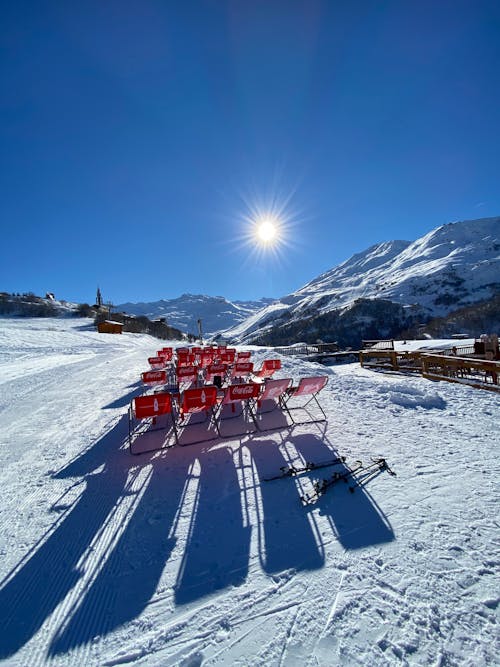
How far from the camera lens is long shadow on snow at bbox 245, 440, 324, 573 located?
2613 millimetres

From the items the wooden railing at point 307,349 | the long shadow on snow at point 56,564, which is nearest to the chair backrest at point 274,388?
the long shadow on snow at point 56,564

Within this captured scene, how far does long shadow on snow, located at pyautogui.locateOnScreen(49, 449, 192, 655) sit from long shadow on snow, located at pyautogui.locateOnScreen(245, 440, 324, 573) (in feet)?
3.34

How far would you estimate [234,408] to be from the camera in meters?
6.94

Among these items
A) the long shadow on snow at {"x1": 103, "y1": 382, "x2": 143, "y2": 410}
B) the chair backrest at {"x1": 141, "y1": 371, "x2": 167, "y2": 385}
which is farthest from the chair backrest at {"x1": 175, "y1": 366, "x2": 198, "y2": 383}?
the long shadow on snow at {"x1": 103, "y1": 382, "x2": 143, "y2": 410}

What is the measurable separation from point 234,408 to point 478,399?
5892 millimetres

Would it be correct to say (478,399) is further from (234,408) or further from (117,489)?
(117,489)

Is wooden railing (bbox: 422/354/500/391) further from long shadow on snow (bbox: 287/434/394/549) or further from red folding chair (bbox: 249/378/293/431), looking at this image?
long shadow on snow (bbox: 287/434/394/549)

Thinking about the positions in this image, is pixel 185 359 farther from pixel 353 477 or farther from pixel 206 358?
pixel 353 477

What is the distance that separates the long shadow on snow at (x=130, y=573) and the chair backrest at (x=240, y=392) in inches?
73.2

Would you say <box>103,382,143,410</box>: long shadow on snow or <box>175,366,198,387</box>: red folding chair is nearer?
<box>103,382,143,410</box>: long shadow on snow

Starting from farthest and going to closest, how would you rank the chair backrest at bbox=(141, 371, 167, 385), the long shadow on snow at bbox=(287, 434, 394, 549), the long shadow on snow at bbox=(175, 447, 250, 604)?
the chair backrest at bbox=(141, 371, 167, 385) < the long shadow on snow at bbox=(287, 434, 394, 549) < the long shadow on snow at bbox=(175, 447, 250, 604)

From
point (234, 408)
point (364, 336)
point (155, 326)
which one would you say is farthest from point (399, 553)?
point (364, 336)

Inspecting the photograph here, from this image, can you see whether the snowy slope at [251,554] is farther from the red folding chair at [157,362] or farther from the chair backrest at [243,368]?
the red folding chair at [157,362]

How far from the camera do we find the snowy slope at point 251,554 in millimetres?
1971
